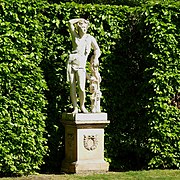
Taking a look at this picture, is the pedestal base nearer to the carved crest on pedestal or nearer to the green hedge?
the carved crest on pedestal

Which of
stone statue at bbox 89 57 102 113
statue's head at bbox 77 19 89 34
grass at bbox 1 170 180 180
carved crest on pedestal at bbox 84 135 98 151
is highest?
statue's head at bbox 77 19 89 34

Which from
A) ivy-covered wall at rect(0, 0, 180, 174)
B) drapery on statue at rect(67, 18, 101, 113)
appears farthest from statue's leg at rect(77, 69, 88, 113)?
ivy-covered wall at rect(0, 0, 180, 174)

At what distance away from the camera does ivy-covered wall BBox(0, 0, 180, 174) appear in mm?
8844

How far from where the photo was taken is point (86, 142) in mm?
8820

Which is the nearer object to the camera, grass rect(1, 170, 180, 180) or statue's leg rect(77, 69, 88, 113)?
grass rect(1, 170, 180, 180)

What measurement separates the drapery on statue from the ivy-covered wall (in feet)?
1.79

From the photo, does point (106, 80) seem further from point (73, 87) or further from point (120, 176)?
point (120, 176)

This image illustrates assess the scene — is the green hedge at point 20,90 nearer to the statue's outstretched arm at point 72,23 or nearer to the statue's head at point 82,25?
the statue's outstretched arm at point 72,23

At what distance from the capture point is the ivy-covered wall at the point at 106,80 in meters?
8.84

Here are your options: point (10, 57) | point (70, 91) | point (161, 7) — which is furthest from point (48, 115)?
point (161, 7)

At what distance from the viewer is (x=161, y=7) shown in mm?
9547

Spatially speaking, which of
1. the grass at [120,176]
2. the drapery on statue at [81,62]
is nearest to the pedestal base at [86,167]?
the grass at [120,176]

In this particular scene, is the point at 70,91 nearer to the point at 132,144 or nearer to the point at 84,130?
the point at 84,130

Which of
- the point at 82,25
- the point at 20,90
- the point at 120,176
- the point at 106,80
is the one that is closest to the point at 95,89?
the point at 106,80
